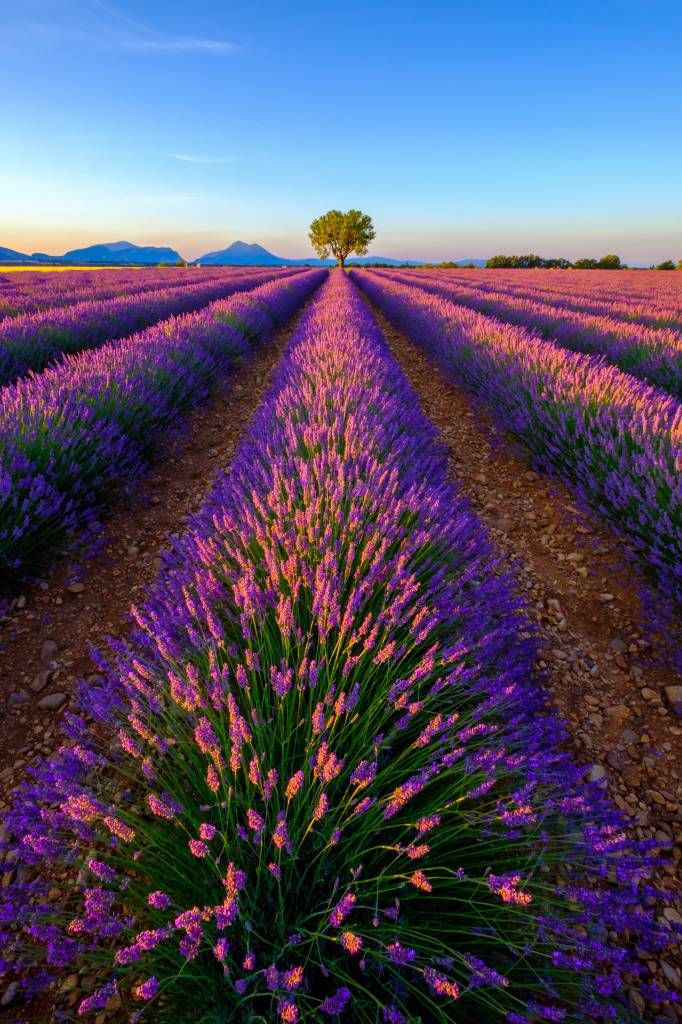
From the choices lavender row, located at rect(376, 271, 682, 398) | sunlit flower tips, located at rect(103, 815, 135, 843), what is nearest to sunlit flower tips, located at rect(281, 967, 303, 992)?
sunlit flower tips, located at rect(103, 815, 135, 843)

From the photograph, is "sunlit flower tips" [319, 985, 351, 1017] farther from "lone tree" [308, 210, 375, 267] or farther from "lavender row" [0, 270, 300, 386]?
"lone tree" [308, 210, 375, 267]

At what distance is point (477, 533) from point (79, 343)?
6.46 metres

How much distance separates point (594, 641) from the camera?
2.53 metres

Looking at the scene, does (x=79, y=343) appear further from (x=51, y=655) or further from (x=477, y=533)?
(x=477, y=533)

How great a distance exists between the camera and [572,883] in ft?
4.48

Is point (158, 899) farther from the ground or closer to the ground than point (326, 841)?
farther from the ground

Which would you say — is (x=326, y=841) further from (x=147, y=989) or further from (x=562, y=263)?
(x=562, y=263)

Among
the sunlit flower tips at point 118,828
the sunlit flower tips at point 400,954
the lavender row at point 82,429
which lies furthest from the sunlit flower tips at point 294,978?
the lavender row at point 82,429

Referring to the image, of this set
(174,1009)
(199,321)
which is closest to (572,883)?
(174,1009)

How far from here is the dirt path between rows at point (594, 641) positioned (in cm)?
183

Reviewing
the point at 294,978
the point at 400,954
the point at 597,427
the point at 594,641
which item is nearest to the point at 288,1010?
the point at 294,978

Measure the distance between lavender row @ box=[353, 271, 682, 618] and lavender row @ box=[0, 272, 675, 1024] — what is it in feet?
4.13

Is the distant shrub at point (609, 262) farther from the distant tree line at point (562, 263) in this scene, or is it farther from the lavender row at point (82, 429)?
the lavender row at point (82, 429)

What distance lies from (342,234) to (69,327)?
57.1 metres
